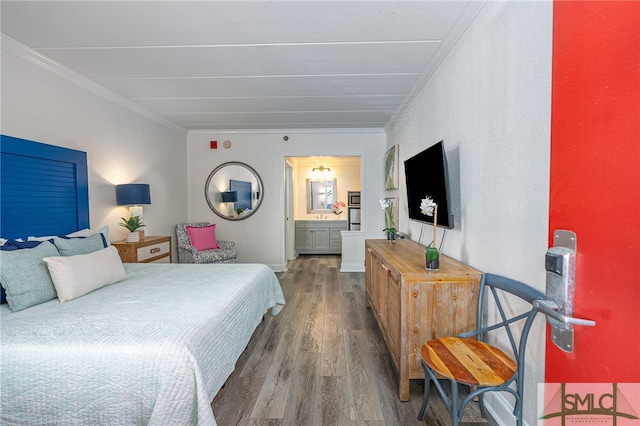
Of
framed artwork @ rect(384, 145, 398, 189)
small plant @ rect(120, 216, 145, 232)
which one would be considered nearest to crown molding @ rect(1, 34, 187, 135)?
small plant @ rect(120, 216, 145, 232)

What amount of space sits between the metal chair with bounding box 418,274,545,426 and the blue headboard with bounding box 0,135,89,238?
3.09 metres

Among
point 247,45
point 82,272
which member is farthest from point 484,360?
point 247,45

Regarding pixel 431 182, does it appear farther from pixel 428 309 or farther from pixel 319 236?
pixel 319 236

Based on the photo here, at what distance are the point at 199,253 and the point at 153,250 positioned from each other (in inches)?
33.1

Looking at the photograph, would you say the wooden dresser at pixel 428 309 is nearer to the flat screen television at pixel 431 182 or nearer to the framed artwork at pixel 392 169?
the flat screen television at pixel 431 182

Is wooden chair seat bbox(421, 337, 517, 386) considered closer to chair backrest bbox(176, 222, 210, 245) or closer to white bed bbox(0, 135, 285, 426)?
white bed bbox(0, 135, 285, 426)

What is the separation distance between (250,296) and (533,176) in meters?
1.91

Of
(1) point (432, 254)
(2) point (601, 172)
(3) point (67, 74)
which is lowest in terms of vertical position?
(1) point (432, 254)

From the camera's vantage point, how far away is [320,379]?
6.66 feet

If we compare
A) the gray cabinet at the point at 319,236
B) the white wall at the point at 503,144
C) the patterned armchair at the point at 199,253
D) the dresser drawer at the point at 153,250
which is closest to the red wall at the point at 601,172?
the white wall at the point at 503,144

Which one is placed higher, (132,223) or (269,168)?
(269,168)

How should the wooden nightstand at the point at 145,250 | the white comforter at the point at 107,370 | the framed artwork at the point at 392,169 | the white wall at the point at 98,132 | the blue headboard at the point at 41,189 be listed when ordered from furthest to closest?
the framed artwork at the point at 392,169 → the wooden nightstand at the point at 145,250 → the white wall at the point at 98,132 → the blue headboard at the point at 41,189 → the white comforter at the point at 107,370

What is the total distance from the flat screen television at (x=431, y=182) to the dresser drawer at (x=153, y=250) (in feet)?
9.78

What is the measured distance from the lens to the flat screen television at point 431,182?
2.05 meters
